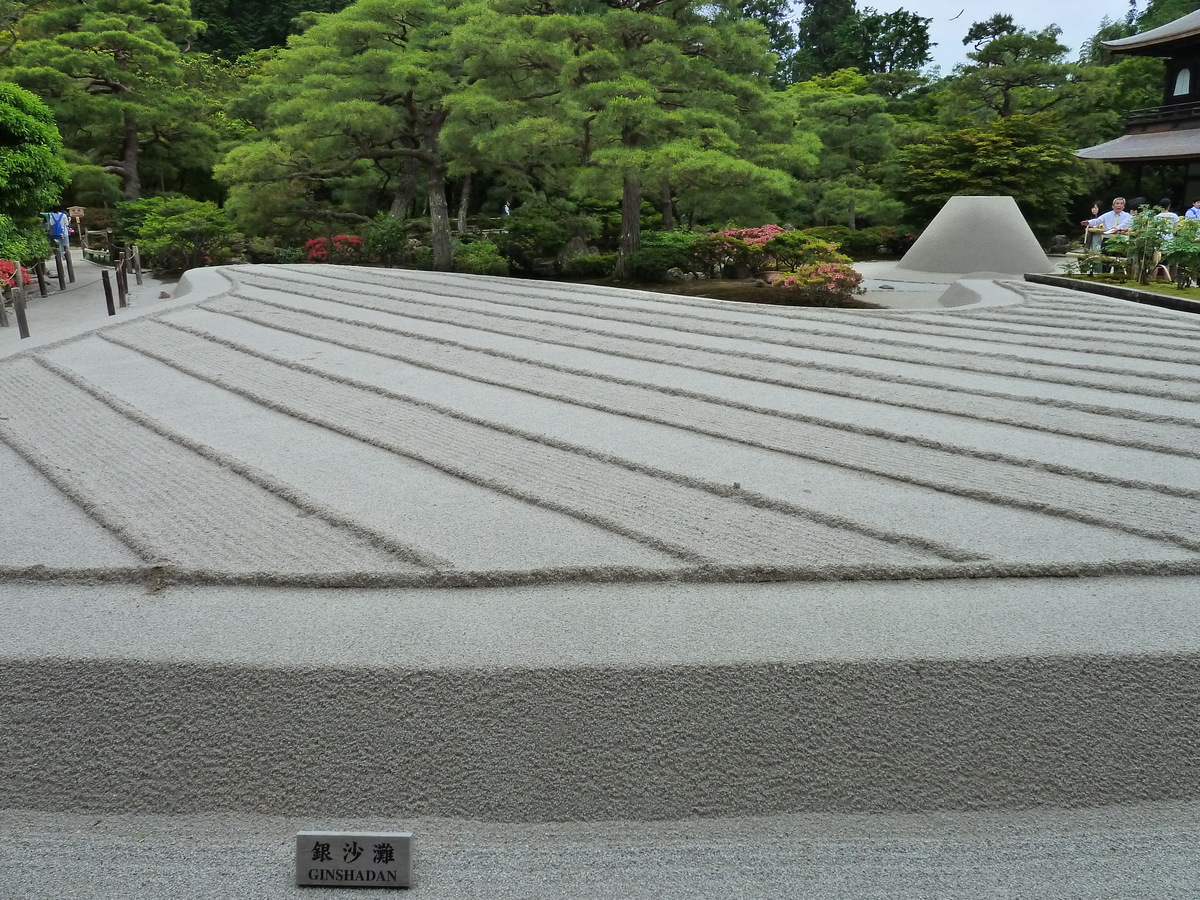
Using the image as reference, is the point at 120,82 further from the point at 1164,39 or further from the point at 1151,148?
the point at 1164,39

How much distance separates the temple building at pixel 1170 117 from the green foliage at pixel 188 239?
1591cm

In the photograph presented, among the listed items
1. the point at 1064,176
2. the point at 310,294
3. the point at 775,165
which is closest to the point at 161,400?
the point at 310,294

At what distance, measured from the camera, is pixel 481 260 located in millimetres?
13008

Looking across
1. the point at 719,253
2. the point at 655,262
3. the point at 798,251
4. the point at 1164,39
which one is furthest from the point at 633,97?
the point at 1164,39

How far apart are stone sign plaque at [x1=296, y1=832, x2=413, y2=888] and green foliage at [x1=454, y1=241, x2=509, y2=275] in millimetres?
11381

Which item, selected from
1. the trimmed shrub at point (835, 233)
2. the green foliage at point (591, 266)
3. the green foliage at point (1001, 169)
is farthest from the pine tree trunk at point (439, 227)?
the green foliage at point (1001, 169)

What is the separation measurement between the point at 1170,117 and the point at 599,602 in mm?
19163

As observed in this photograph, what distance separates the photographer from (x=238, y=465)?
4289 millimetres

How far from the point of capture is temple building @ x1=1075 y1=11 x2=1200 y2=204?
54.6ft

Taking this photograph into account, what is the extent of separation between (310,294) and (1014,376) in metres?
7.18

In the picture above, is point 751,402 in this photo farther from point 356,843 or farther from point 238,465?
point 356,843

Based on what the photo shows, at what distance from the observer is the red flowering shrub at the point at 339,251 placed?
1484 centimetres

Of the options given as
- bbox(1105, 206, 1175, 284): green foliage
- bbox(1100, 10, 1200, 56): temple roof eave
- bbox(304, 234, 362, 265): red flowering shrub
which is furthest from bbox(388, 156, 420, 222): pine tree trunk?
bbox(1100, 10, 1200, 56): temple roof eave

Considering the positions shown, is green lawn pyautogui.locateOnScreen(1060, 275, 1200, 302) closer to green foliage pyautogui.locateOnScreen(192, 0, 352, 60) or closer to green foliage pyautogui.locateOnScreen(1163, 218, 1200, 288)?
green foliage pyautogui.locateOnScreen(1163, 218, 1200, 288)
